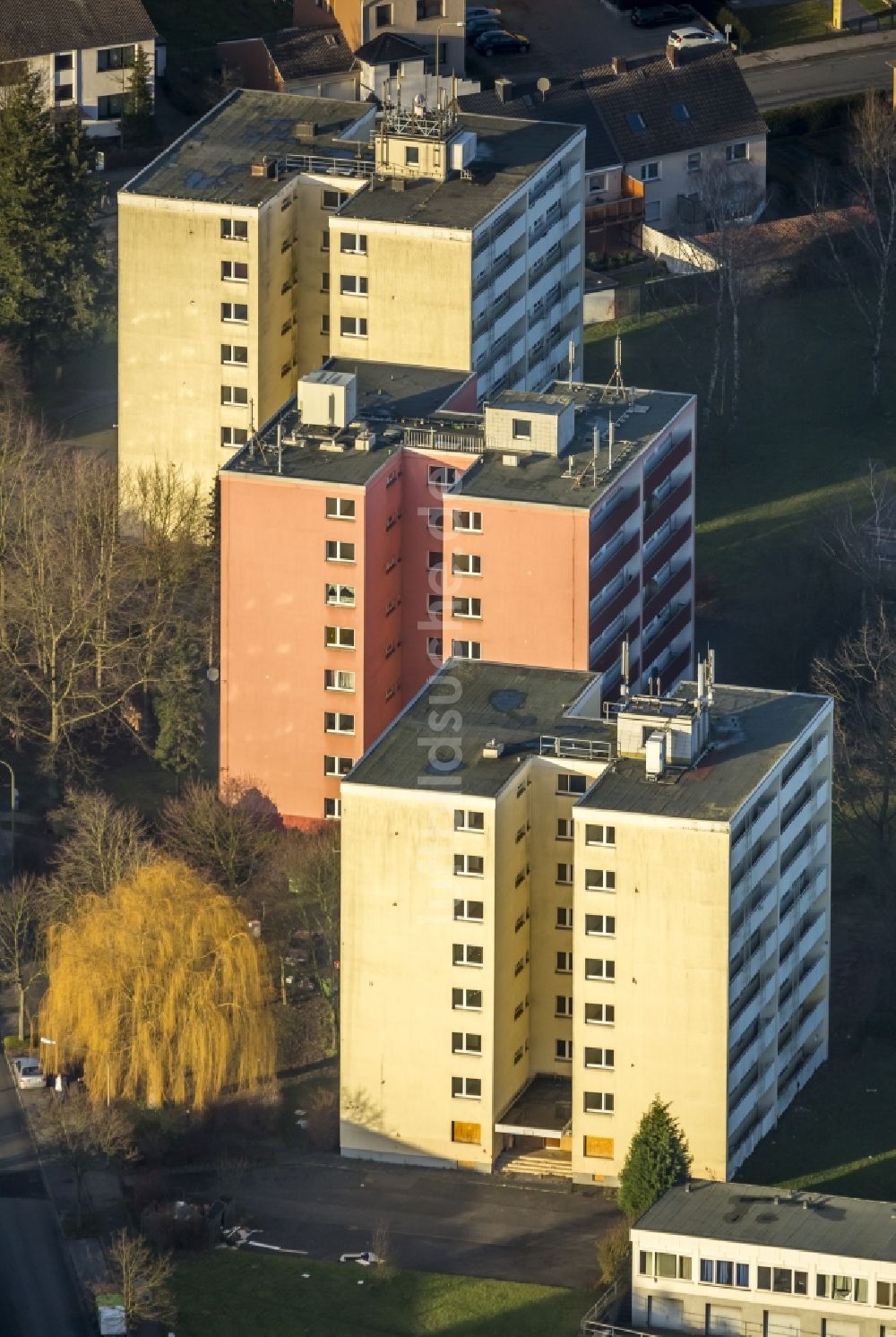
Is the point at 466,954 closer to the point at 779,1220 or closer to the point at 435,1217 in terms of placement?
the point at 435,1217

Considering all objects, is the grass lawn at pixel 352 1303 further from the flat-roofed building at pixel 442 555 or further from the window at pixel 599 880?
the flat-roofed building at pixel 442 555

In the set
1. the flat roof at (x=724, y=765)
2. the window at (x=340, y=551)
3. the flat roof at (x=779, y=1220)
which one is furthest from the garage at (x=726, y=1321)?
the window at (x=340, y=551)

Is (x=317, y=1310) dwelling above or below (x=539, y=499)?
below

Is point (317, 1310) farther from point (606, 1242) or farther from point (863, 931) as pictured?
point (863, 931)

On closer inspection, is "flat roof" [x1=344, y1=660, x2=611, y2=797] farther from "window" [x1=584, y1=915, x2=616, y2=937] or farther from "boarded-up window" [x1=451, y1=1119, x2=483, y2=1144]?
"boarded-up window" [x1=451, y1=1119, x2=483, y2=1144]

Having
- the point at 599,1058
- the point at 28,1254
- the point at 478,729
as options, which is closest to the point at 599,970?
the point at 599,1058

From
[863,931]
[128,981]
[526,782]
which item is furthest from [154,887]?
[863,931]
